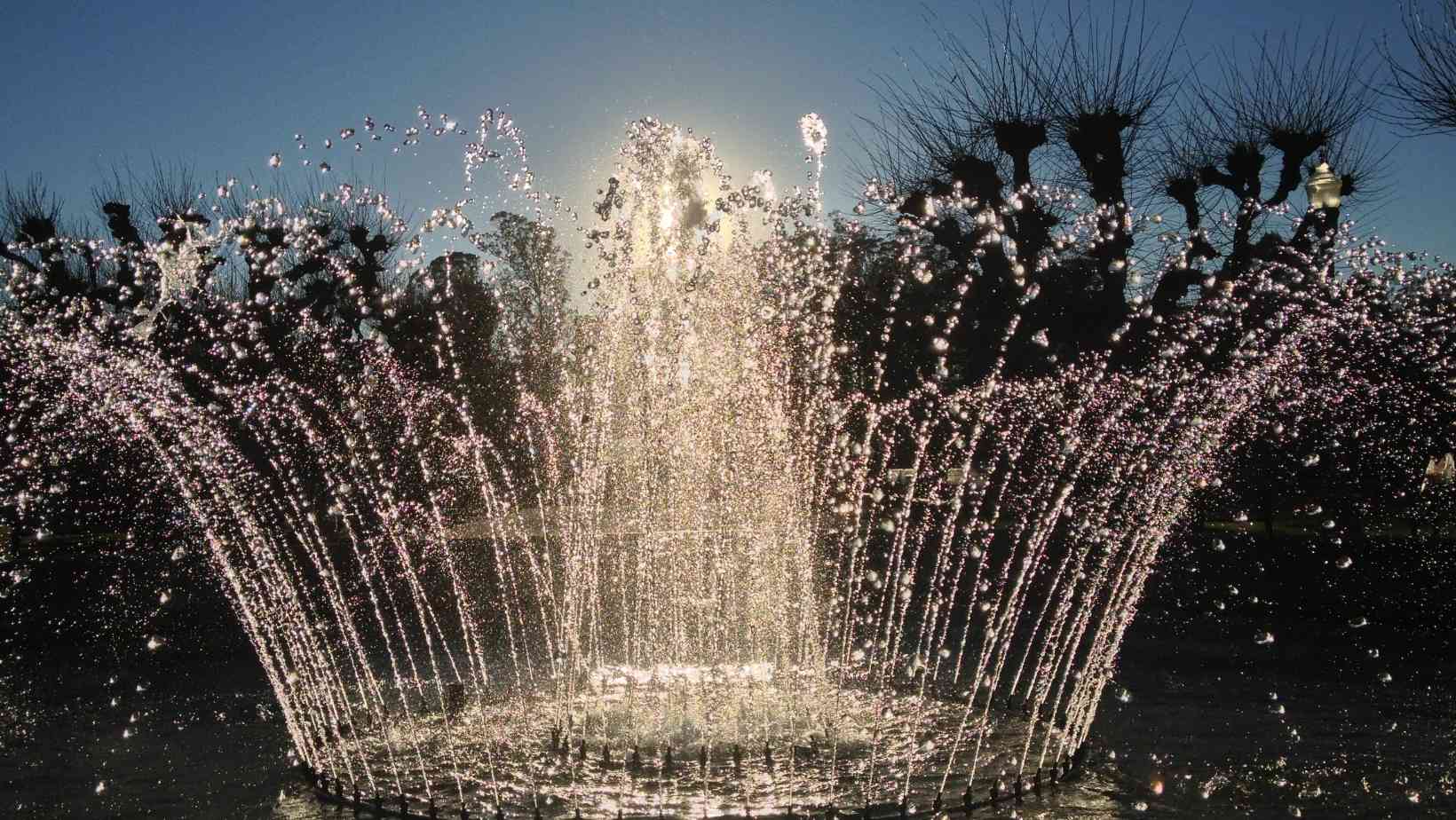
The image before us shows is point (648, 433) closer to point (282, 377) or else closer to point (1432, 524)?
point (282, 377)

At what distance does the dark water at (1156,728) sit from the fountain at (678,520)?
37 centimetres

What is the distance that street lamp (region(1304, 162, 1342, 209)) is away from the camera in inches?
671

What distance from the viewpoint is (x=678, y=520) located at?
81.3 feet

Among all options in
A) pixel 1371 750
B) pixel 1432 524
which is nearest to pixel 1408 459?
pixel 1432 524

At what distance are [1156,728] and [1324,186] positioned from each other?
41.2ft

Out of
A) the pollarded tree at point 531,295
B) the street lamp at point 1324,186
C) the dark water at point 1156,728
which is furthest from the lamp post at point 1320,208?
the pollarded tree at point 531,295

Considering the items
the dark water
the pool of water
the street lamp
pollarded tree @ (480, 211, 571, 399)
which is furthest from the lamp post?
pollarded tree @ (480, 211, 571, 399)

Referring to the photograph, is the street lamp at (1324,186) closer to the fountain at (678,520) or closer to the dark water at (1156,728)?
the fountain at (678,520)

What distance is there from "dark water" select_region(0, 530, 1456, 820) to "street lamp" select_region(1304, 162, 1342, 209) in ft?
23.4

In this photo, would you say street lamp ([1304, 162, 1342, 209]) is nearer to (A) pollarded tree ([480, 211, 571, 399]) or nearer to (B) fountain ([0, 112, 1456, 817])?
(B) fountain ([0, 112, 1456, 817])

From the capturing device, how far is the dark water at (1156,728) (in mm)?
6211

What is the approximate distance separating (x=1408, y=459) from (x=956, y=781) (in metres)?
12.7

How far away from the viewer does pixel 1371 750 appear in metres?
7.09

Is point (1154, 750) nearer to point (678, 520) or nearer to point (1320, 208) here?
point (1320, 208)
